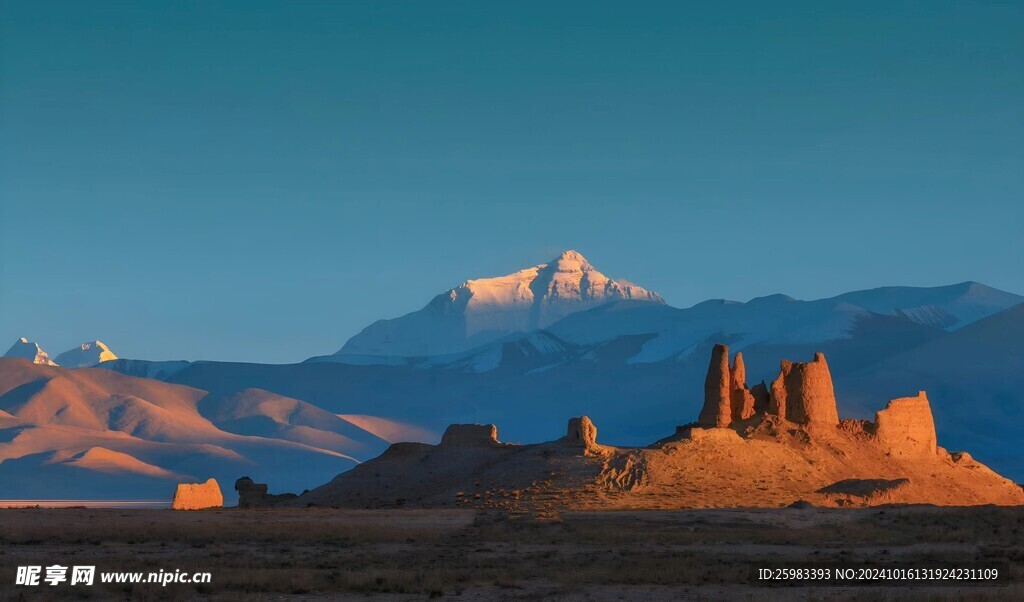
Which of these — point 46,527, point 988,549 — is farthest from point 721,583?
point 46,527

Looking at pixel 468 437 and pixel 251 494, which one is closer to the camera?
→ pixel 251 494

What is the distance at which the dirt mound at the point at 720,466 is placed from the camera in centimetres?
7281

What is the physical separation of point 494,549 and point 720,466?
89.1ft

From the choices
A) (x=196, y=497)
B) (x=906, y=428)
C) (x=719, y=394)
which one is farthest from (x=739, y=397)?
(x=196, y=497)

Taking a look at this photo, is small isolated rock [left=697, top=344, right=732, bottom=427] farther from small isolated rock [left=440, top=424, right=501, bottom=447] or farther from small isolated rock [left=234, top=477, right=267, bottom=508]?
small isolated rock [left=234, top=477, right=267, bottom=508]

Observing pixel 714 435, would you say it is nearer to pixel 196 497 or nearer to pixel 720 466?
pixel 720 466

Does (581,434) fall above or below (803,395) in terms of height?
below

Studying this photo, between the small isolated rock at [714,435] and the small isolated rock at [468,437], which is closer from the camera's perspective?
the small isolated rock at [714,435]

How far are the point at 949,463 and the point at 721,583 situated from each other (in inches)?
2203

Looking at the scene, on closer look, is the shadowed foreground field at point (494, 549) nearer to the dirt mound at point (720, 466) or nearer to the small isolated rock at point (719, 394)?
the dirt mound at point (720, 466)

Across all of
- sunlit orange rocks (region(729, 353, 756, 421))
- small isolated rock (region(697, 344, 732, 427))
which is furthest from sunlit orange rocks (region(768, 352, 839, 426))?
small isolated rock (region(697, 344, 732, 427))

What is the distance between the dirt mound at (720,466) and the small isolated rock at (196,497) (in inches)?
209

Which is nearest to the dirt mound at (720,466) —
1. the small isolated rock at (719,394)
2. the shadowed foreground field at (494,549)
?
the small isolated rock at (719,394)

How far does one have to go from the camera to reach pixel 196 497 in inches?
3078
